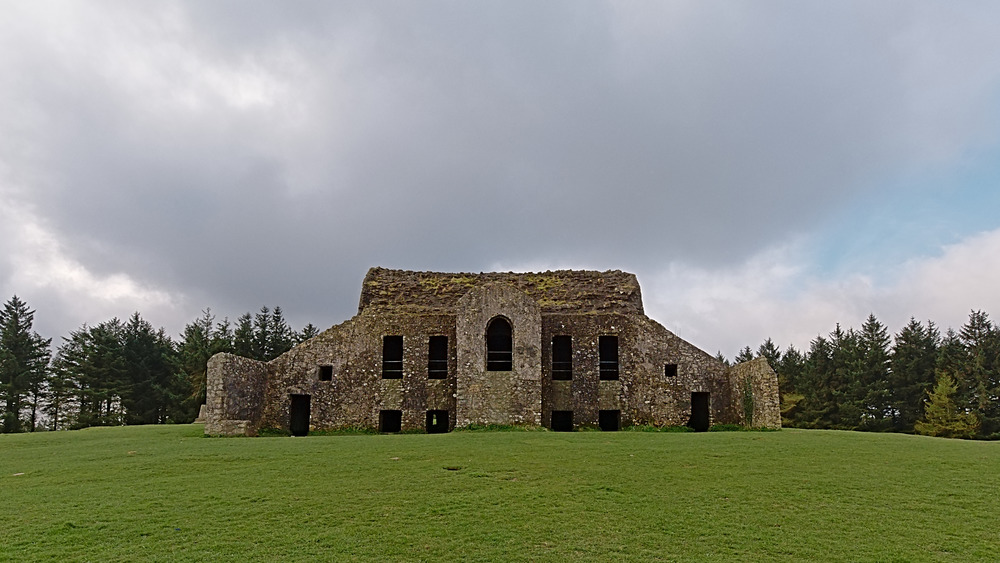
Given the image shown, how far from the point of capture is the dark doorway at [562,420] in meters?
26.7

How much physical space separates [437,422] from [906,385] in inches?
1454

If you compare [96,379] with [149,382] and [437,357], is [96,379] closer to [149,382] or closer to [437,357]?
[149,382]

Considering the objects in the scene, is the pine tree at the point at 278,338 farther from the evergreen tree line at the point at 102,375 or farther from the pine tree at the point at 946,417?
the pine tree at the point at 946,417

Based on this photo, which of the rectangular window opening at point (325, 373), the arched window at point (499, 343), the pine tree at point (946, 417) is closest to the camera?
the rectangular window opening at point (325, 373)

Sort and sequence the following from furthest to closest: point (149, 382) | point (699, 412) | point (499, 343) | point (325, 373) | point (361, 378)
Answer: point (149, 382), point (499, 343), point (699, 412), point (325, 373), point (361, 378)

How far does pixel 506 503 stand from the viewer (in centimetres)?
1030

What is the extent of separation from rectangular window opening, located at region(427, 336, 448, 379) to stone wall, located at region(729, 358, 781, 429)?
1149cm

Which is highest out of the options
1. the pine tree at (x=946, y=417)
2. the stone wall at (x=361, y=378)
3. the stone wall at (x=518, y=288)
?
the stone wall at (x=518, y=288)

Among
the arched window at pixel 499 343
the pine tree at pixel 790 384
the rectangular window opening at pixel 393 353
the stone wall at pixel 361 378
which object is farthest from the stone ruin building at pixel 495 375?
the pine tree at pixel 790 384

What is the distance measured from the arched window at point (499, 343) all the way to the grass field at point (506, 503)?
428 inches

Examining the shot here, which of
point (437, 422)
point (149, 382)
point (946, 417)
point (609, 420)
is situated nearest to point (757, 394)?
point (609, 420)

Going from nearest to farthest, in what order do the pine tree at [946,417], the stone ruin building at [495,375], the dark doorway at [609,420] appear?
the stone ruin building at [495,375] → the dark doorway at [609,420] → the pine tree at [946,417]

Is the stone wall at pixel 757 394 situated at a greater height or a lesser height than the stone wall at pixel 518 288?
lesser

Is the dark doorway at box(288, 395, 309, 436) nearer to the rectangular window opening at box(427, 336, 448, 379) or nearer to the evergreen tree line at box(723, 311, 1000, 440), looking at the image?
the rectangular window opening at box(427, 336, 448, 379)
